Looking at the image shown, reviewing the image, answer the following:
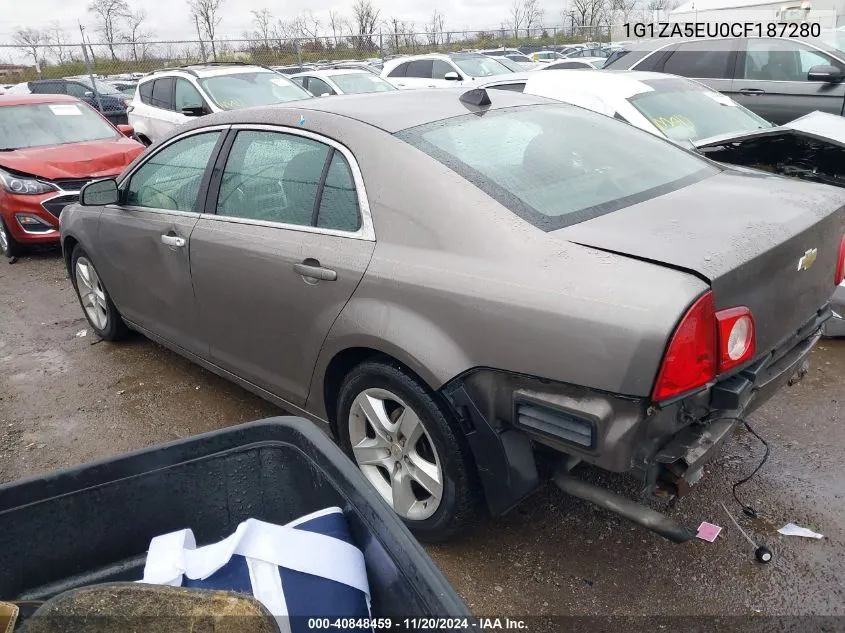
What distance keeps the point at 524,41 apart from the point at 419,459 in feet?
136

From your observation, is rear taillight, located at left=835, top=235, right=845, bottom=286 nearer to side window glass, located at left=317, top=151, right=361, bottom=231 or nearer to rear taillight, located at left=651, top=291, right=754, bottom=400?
rear taillight, located at left=651, top=291, right=754, bottom=400

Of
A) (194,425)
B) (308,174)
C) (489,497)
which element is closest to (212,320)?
(194,425)

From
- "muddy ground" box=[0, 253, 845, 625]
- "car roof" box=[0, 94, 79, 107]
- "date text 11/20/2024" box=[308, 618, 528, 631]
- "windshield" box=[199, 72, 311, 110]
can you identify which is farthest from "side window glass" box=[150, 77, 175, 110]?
"date text 11/20/2024" box=[308, 618, 528, 631]

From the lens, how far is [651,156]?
9.83ft

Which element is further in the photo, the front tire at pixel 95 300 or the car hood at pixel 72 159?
the car hood at pixel 72 159

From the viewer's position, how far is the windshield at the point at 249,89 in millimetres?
9156

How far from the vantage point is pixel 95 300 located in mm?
4727

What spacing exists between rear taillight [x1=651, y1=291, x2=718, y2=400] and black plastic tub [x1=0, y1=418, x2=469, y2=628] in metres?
0.92

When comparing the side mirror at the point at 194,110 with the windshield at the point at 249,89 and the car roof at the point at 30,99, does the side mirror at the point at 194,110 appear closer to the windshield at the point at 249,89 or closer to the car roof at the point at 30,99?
the windshield at the point at 249,89

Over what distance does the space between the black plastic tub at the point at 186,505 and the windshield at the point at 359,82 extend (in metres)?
11.1

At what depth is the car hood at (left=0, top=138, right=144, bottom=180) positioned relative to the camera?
6953mm

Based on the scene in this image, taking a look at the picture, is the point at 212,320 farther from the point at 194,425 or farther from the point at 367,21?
the point at 367,21

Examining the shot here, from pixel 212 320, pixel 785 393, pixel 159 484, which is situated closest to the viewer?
pixel 159 484

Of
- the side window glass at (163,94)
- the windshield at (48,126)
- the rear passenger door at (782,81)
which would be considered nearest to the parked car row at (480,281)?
the windshield at (48,126)
